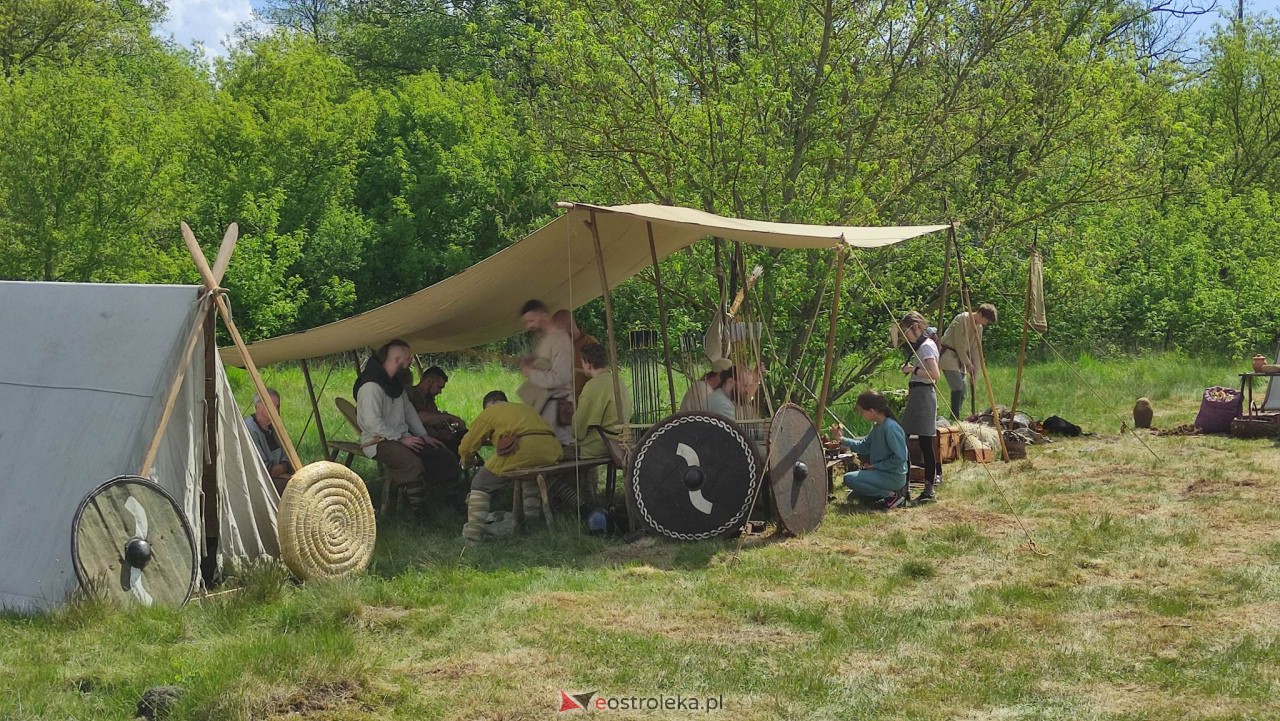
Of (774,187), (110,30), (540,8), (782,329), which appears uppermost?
(110,30)

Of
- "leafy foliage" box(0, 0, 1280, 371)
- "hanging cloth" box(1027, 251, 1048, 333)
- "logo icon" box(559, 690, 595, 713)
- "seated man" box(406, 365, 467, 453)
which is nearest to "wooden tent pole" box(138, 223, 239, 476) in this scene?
"logo icon" box(559, 690, 595, 713)

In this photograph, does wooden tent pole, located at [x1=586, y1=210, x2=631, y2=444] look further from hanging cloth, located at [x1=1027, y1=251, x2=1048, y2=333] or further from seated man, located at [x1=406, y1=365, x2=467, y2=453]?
hanging cloth, located at [x1=1027, y1=251, x2=1048, y2=333]

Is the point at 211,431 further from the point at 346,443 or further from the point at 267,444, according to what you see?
the point at 346,443

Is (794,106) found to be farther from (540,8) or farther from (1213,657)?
(1213,657)

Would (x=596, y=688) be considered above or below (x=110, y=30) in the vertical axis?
below

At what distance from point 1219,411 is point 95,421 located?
10052 millimetres

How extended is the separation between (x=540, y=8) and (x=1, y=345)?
22.5 ft

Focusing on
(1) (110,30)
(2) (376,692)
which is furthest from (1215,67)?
(2) (376,692)

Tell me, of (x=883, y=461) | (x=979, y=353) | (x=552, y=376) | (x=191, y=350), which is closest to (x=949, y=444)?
(x=979, y=353)

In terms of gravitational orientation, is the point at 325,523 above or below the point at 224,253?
below

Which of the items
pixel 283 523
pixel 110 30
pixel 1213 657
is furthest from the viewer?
pixel 110 30

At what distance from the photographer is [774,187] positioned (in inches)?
446

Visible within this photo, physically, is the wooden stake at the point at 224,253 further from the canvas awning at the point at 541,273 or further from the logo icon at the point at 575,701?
the logo icon at the point at 575,701

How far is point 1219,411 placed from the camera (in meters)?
11.9
